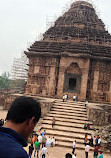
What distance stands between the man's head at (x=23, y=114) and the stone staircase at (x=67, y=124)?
388 inches

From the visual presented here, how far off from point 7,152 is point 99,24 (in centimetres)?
2779

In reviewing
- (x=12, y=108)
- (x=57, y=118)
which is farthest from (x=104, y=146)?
(x=12, y=108)

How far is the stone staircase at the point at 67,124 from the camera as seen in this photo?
36.5ft

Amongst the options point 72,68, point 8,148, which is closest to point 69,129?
point 72,68

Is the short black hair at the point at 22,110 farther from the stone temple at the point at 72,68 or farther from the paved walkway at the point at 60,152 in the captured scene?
the stone temple at the point at 72,68

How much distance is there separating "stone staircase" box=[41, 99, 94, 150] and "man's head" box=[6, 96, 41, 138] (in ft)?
32.3

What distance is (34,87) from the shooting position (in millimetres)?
20828

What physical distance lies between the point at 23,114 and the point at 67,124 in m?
12.1

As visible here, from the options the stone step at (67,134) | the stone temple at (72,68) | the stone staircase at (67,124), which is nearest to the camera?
the stone staircase at (67,124)

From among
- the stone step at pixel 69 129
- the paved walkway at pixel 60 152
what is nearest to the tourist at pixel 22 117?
the paved walkway at pixel 60 152

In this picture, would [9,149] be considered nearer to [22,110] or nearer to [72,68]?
[22,110]

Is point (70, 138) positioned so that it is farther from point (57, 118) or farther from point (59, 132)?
point (57, 118)

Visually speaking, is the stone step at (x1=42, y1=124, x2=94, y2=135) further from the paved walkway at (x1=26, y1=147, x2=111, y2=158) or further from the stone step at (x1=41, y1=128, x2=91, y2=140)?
the paved walkway at (x1=26, y1=147, x2=111, y2=158)

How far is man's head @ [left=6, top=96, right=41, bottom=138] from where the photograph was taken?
145cm
